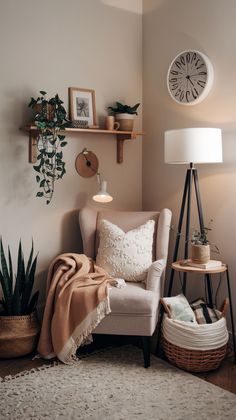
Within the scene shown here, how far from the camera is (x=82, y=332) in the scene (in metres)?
2.81

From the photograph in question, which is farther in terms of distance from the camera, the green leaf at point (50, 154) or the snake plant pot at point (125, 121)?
the snake plant pot at point (125, 121)

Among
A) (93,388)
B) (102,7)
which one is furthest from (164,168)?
(93,388)

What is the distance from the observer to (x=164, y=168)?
3.72 m

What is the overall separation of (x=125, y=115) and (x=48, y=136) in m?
0.69

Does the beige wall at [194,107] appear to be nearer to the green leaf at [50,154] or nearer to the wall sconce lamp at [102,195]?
the wall sconce lamp at [102,195]

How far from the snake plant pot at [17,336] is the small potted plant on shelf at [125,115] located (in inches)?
65.6

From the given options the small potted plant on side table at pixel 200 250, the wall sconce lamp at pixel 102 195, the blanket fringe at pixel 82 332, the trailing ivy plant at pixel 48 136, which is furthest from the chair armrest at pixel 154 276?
the trailing ivy plant at pixel 48 136

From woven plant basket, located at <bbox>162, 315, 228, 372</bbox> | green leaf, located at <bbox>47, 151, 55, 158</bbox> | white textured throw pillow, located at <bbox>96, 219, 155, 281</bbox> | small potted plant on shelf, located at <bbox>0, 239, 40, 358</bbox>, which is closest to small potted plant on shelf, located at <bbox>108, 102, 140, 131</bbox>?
green leaf, located at <bbox>47, 151, 55, 158</bbox>

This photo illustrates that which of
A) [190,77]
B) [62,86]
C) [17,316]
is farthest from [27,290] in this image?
[190,77]

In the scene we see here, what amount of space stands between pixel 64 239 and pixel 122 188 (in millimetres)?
696

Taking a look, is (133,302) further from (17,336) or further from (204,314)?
(17,336)

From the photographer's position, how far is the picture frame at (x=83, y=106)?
3467 millimetres

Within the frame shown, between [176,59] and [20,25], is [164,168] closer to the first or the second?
[176,59]

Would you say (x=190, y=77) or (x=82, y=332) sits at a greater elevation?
(x=190, y=77)
